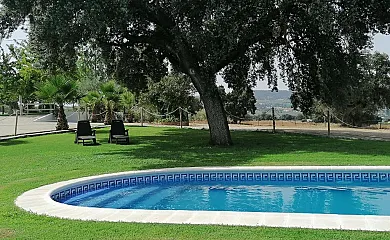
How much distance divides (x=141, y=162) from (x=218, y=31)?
480cm

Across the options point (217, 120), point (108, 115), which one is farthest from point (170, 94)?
point (217, 120)

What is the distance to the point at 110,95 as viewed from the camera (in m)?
30.0

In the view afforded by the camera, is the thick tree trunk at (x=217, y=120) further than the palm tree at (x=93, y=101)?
No

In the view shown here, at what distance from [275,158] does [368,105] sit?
1944cm

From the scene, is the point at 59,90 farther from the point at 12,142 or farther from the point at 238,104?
the point at 238,104

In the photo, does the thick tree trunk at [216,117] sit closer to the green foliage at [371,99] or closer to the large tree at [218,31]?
the large tree at [218,31]

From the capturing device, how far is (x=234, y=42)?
14539 mm

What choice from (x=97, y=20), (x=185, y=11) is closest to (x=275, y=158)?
(x=185, y=11)

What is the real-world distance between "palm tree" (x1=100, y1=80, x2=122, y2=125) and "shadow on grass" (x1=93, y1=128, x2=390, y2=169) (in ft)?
36.6

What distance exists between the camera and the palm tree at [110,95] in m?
29.4

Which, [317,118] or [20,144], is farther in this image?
[317,118]

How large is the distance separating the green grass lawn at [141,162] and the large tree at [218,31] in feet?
7.86

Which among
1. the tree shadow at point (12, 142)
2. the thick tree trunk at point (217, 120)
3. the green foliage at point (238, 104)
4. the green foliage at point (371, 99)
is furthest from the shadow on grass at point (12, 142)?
the green foliage at point (371, 99)

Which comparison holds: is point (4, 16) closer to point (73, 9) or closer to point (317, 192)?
Answer: point (73, 9)
